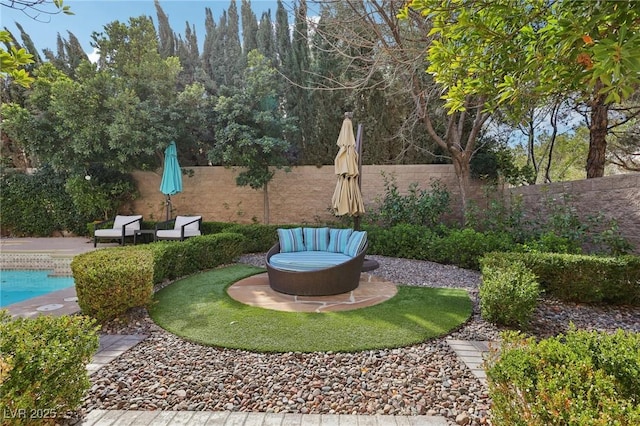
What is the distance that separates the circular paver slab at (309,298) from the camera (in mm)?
4570

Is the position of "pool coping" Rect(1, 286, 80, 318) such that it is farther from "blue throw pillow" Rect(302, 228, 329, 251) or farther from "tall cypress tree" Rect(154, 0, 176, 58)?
"tall cypress tree" Rect(154, 0, 176, 58)

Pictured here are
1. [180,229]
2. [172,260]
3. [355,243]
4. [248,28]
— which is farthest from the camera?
[248,28]

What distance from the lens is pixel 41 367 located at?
6.40 ft

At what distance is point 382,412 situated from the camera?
2.37 meters

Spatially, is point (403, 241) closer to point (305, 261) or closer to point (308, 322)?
point (305, 261)

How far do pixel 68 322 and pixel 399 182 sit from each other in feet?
33.5

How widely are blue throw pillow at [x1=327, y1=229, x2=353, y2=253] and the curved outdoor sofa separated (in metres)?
0.63

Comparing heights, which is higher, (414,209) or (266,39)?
(266,39)

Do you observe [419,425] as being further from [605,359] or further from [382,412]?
[605,359]

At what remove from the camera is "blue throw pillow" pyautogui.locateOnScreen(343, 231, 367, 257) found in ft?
17.9

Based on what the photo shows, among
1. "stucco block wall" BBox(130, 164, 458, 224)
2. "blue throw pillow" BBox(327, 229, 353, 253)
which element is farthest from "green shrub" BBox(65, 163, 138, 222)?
"blue throw pillow" BBox(327, 229, 353, 253)

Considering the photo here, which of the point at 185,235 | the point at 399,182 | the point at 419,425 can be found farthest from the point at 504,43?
the point at 399,182

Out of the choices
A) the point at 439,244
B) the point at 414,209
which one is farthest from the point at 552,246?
the point at 414,209

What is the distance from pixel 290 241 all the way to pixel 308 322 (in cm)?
226
